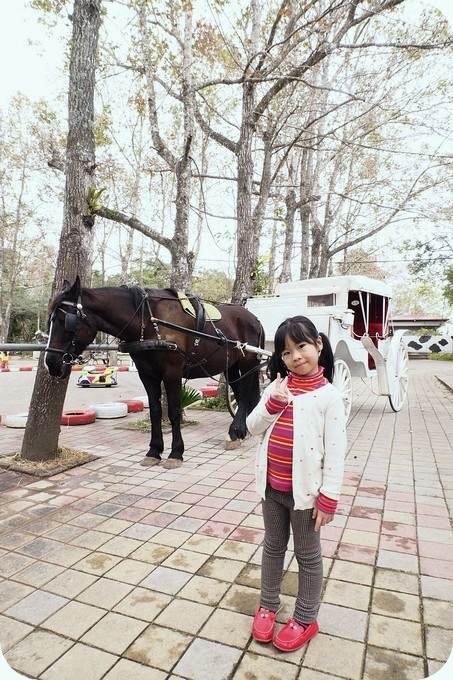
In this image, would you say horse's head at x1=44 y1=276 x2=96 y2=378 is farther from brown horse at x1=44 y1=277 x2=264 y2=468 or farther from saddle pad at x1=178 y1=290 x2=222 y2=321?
saddle pad at x1=178 y1=290 x2=222 y2=321

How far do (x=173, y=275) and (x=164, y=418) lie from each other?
7.18 feet

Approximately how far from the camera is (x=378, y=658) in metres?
1.67

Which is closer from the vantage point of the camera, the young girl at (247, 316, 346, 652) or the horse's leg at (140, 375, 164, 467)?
the young girl at (247, 316, 346, 652)

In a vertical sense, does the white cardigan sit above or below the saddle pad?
below

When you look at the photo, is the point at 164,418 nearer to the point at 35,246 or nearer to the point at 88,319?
the point at 88,319

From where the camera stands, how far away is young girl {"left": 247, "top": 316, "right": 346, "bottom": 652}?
170cm

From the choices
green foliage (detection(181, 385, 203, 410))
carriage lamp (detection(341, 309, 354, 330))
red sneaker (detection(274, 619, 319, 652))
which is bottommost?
red sneaker (detection(274, 619, 319, 652))

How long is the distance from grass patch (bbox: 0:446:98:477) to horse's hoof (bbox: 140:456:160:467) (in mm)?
566

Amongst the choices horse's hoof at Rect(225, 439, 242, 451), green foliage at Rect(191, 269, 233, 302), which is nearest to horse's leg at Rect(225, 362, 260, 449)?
horse's hoof at Rect(225, 439, 242, 451)

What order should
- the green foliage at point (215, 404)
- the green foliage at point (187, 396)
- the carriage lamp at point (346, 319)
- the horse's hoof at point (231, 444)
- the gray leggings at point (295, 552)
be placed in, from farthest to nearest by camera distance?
the green foliage at point (215, 404), the green foliage at point (187, 396), the carriage lamp at point (346, 319), the horse's hoof at point (231, 444), the gray leggings at point (295, 552)

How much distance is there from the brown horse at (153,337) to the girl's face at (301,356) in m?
2.36

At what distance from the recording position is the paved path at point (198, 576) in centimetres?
167

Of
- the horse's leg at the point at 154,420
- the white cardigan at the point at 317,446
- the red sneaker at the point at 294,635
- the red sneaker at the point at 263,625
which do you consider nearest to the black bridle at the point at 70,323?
the horse's leg at the point at 154,420

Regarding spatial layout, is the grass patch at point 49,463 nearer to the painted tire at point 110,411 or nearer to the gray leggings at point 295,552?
the painted tire at point 110,411
